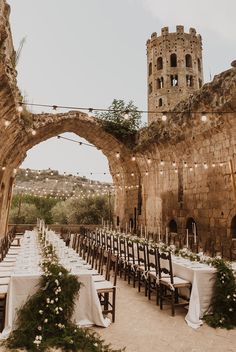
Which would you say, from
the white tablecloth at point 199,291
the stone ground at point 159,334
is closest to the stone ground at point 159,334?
the stone ground at point 159,334

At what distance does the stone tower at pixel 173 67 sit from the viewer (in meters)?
30.3

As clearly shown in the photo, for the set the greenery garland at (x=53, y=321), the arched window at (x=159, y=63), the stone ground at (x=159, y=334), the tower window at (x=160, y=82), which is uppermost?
the arched window at (x=159, y=63)

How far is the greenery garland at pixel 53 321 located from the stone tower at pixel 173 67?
27676mm

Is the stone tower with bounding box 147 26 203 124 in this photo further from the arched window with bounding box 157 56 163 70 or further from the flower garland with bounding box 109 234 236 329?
the flower garland with bounding box 109 234 236 329

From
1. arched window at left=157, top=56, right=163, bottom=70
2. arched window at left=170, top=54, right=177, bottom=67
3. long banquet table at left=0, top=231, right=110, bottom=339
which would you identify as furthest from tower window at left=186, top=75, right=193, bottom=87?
long banquet table at left=0, top=231, right=110, bottom=339

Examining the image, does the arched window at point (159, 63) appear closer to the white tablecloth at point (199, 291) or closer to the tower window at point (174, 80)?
the tower window at point (174, 80)

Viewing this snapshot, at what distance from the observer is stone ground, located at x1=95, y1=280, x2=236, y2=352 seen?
3471 millimetres

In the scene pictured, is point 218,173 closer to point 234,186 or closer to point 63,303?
point 234,186

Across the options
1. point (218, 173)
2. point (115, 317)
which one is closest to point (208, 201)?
point (218, 173)

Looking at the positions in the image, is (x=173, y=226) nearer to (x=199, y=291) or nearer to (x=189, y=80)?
(x=199, y=291)

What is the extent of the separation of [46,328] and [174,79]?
31.4 metres

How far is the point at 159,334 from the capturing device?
12.6 feet

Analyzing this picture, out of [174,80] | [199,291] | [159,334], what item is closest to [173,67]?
[174,80]

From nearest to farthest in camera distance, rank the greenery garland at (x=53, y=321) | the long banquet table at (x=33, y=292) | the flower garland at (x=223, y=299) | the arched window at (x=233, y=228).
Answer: the greenery garland at (x=53, y=321) < the long banquet table at (x=33, y=292) < the flower garland at (x=223, y=299) < the arched window at (x=233, y=228)
